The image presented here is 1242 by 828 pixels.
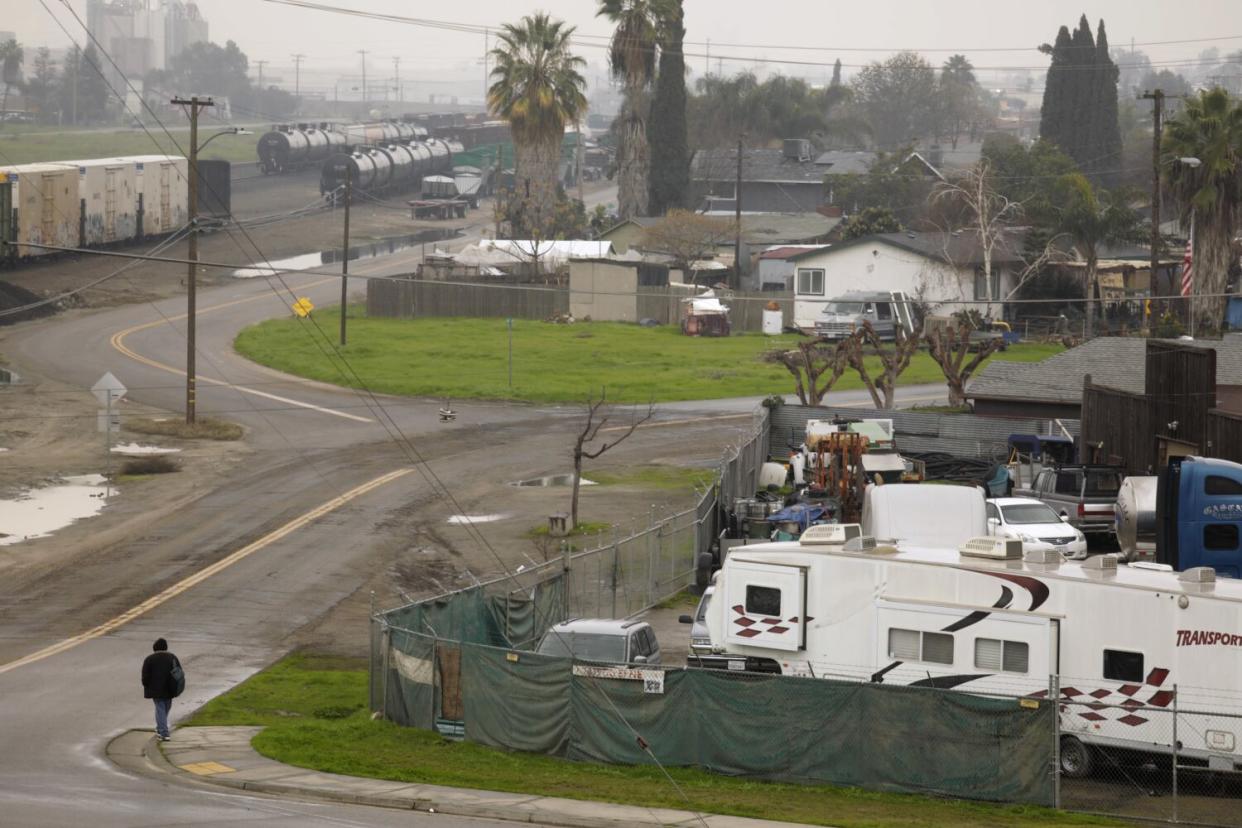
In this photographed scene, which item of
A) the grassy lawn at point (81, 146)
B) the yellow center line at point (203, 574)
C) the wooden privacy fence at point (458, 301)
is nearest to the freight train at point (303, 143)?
the grassy lawn at point (81, 146)

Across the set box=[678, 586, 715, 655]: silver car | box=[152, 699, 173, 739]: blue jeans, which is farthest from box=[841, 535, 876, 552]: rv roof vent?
box=[152, 699, 173, 739]: blue jeans

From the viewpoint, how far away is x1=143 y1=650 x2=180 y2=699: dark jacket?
21906 millimetres

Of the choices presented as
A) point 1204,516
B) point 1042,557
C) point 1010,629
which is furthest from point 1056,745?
point 1204,516

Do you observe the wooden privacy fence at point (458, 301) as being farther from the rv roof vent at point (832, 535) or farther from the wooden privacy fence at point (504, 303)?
the rv roof vent at point (832, 535)

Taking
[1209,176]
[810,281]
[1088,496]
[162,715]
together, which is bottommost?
[162,715]

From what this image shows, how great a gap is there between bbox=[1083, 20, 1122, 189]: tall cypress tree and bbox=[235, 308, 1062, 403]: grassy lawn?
63882 millimetres

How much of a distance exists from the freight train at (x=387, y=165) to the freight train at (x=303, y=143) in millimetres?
2672

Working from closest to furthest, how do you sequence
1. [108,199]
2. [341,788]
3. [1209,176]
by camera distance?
1. [341,788]
2. [1209,176]
3. [108,199]

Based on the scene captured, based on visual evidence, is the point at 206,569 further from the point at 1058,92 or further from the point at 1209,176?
the point at 1058,92

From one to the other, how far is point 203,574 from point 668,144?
82921 mm

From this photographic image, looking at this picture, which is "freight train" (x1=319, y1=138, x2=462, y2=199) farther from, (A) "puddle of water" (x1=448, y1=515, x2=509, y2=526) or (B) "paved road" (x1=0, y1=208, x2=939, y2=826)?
(A) "puddle of water" (x1=448, y1=515, x2=509, y2=526)

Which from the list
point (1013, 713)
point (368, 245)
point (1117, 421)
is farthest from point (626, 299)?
point (1013, 713)

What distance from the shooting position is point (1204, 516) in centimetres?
3094

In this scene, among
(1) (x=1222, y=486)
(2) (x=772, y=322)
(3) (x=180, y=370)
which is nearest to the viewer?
Result: (1) (x=1222, y=486)
